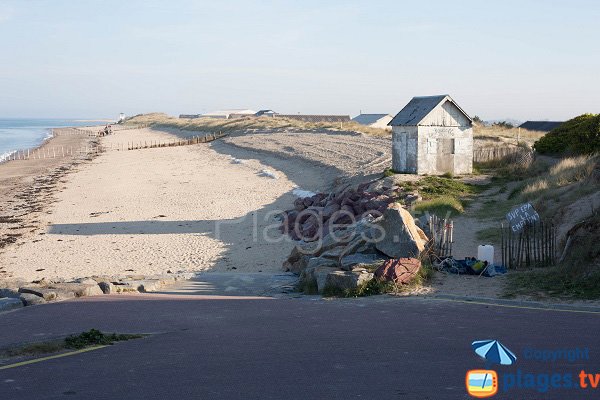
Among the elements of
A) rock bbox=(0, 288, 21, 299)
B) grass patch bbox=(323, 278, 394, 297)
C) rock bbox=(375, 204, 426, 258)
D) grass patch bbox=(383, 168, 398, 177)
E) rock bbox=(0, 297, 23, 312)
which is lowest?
rock bbox=(0, 288, 21, 299)

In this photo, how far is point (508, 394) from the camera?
21.0 ft

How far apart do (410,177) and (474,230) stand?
827 cm

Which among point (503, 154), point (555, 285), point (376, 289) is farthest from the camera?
point (503, 154)

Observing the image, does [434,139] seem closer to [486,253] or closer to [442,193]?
[442,193]

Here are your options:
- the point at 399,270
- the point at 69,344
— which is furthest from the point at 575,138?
the point at 69,344

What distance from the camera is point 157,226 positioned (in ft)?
80.4

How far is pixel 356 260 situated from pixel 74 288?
18.6 feet

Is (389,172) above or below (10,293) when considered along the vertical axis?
above

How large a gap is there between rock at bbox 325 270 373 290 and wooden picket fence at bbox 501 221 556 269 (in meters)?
3.29

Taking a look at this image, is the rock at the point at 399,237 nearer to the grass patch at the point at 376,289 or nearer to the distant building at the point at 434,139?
the grass patch at the point at 376,289

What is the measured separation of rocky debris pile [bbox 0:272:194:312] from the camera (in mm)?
12281

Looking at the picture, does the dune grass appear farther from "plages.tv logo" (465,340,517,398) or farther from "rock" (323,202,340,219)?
"plages.tv logo" (465,340,517,398)

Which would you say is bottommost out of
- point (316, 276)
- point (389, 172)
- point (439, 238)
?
point (316, 276)

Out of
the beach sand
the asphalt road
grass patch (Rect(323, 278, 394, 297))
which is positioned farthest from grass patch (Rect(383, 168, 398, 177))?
the asphalt road
